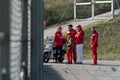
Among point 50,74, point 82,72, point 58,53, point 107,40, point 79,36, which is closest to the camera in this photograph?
point 50,74

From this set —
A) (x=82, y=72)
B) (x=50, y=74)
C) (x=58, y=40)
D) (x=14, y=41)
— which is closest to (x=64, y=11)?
(x=58, y=40)

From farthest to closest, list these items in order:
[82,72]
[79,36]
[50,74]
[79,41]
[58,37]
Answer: [58,37]
[79,41]
[79,36]
[82,72]
[50,74]

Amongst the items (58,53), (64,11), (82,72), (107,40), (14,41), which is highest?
(64,11)

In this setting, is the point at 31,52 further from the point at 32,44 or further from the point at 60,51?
the point at 60,51

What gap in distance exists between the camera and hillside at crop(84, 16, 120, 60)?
1006 inches

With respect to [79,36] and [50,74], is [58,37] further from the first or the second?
[50,74]

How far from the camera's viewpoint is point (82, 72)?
18.2m

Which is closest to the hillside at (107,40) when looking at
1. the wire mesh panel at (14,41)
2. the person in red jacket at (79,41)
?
the person in red jacket at (79,41)

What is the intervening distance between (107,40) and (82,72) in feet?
33.7

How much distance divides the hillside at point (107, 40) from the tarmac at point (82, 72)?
16.9 feet

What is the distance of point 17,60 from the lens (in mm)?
3268

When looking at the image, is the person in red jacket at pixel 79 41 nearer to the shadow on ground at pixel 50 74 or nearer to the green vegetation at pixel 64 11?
the shadow on ground at pixel 50 74

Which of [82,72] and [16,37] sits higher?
[16,37]

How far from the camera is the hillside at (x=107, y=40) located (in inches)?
1006
